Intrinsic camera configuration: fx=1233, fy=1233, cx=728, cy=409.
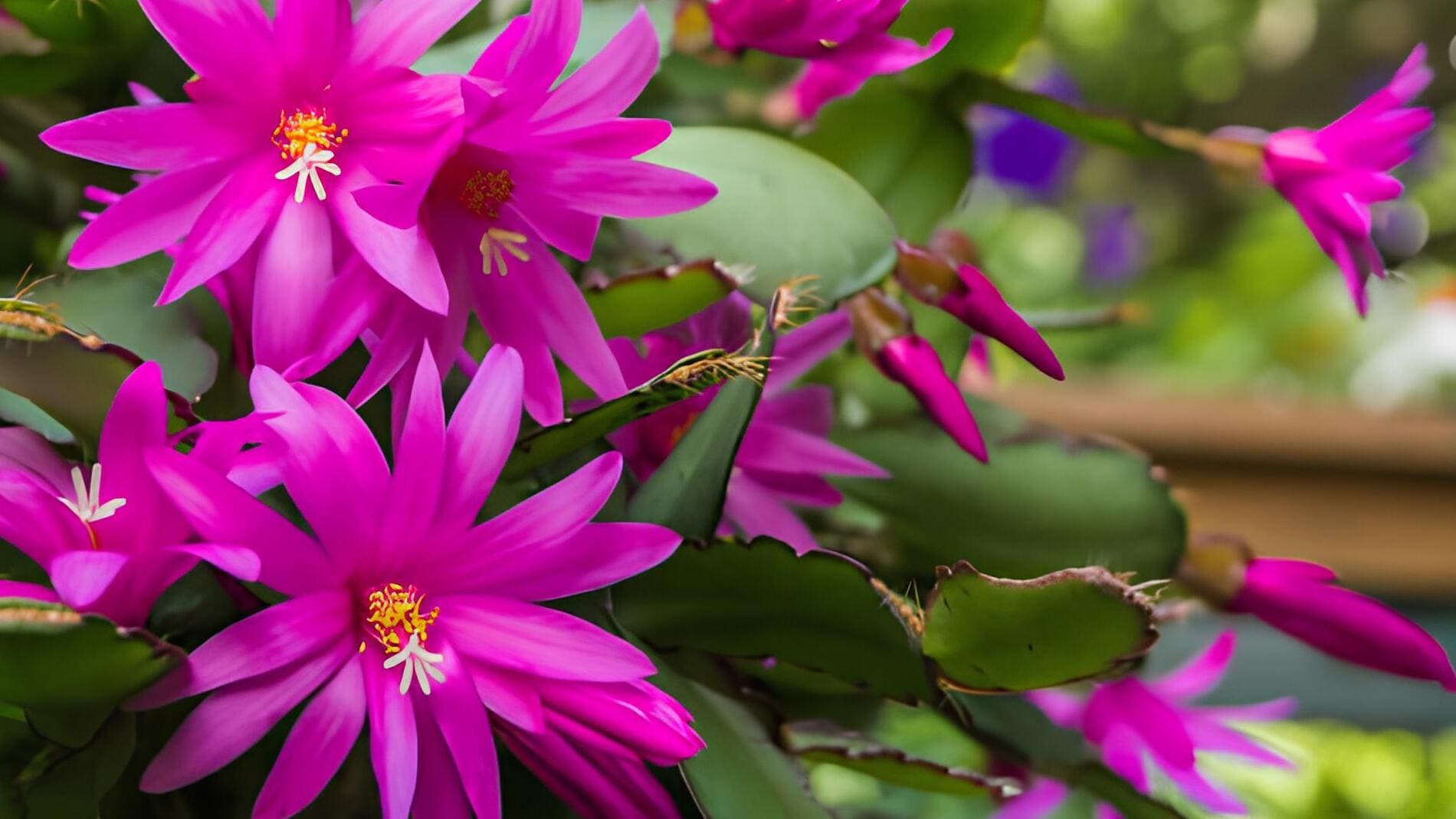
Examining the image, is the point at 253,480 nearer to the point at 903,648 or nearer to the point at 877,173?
the point at 903,648

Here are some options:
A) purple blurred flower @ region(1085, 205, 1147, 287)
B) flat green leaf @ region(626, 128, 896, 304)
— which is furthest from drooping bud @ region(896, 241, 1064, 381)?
purple blurred flower @ region(1085, 205, 1147, 287)

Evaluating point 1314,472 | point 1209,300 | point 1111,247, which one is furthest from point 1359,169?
point 1209,300

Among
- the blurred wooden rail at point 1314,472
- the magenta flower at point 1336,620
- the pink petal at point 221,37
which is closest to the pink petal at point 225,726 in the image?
the pink petal at point 221,37

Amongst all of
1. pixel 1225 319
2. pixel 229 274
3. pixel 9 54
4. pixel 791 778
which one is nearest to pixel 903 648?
pixel 791 778

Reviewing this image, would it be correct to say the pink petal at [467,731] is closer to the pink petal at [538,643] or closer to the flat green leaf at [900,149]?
the pink petal at [538,643]

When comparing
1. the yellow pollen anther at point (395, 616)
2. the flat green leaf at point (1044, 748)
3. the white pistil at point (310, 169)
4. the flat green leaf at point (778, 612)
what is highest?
the white pistil at point (310, 169)

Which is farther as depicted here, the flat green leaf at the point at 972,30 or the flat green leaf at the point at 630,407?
the flat green leaf at the point at 972,30

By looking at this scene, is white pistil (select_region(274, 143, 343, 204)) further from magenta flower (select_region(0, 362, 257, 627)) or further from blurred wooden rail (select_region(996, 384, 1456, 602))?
blurred wooden rail (select_region(996, 384, 1456, 602))
